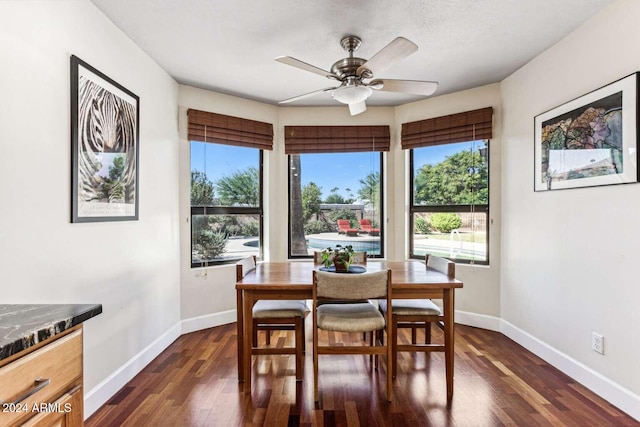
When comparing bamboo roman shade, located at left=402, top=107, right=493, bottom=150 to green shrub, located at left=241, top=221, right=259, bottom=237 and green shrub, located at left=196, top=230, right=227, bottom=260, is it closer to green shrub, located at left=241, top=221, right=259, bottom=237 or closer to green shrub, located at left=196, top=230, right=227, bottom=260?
green shrub, located at left=241, top=221, right=259, bottom=237

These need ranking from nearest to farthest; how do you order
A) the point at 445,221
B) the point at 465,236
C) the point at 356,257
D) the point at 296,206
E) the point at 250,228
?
the point at 356,257, the point at 465,236, the point at 445,221, the point at 250,228, the point at 296,206

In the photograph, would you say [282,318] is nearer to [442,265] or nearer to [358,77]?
[442,265]

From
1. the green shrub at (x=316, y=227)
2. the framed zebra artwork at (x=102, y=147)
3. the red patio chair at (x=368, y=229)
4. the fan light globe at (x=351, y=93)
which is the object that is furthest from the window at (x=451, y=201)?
the framed zebra artwork at (x=102, y=147)

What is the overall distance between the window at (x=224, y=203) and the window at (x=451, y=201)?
74.0 inches

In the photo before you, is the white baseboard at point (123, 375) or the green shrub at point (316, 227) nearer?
the white baseboard at point (123, 375)

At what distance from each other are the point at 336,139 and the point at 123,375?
304 centimetres

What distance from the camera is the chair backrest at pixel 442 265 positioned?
2377mm

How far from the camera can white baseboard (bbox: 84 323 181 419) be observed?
2049mm

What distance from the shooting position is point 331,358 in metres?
2.81

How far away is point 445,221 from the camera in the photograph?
3811mm

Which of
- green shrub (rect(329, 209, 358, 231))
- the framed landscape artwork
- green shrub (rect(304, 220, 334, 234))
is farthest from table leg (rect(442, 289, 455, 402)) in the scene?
green shrub (rect(304, 220, 334, 234))

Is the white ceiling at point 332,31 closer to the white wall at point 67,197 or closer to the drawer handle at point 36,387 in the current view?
the white wall at point 67,197

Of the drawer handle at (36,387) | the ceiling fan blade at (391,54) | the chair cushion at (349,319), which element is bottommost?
Answer: the chair cushion at (349,319)

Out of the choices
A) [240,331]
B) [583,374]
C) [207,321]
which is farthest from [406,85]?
[207,321]
